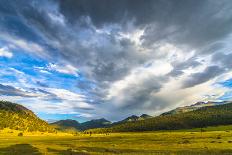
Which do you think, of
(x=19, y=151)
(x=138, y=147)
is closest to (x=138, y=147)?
(x=138, y=147)

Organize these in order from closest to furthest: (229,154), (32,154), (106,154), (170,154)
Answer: (229,154) → (170,154) → (106,154) → (32,154)

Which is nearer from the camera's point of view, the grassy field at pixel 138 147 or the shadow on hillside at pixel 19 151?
the grassy field at pixel 138 147

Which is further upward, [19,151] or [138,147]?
[138,147]

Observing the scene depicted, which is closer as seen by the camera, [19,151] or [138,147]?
[19,151]

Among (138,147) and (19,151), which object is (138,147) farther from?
(19,151)

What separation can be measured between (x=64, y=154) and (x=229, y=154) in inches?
1016

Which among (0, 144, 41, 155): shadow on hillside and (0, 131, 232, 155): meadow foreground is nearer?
(0, 131, 232, 155): meadow foreground

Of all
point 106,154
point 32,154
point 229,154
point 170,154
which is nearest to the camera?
point 229,154

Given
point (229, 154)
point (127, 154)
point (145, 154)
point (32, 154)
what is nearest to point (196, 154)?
point (229, 154)

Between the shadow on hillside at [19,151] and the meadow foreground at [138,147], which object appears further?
the shadow on hillside at [19,151]

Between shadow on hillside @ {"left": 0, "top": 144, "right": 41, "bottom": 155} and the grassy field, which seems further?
shadow on hillside @ {"left": 0, "top": 144, "right": 41, "bottom": 155}

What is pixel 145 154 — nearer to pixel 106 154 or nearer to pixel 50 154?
pixel 106 154

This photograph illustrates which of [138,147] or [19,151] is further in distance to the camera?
[138,147]

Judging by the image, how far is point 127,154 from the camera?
147 feet
